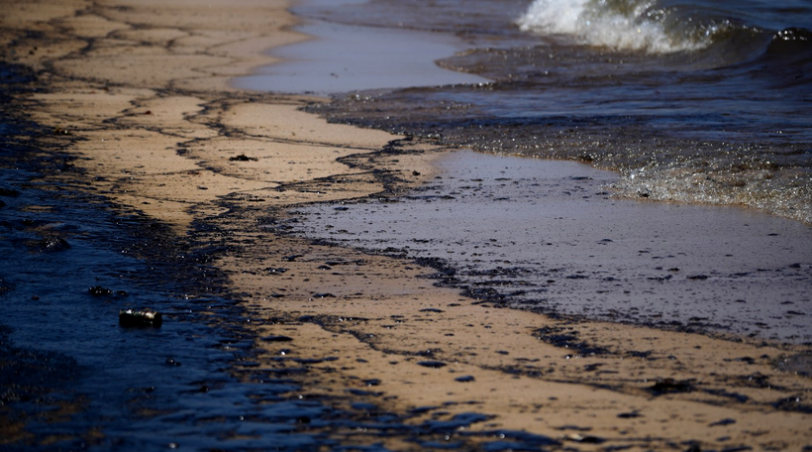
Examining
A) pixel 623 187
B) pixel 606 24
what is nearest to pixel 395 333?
pixel 623 187

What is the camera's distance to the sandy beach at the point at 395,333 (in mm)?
2361

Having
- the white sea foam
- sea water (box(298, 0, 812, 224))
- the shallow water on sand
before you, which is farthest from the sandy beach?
the white sea foam

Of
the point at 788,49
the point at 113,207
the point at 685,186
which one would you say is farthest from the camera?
the point at 788,49

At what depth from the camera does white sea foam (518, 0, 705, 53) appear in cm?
1196

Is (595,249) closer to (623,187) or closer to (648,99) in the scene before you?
(623,187)

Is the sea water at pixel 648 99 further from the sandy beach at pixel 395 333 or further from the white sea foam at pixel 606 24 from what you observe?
the sandy beach at pixel 395 333

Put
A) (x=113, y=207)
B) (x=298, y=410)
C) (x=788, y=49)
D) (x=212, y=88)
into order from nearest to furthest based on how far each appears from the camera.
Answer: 1. (x=298, y=410)
2. (x=113, y=207)
3. (x=212, y=88)
4. (x=788, y=49)

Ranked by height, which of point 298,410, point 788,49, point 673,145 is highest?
point 788,49

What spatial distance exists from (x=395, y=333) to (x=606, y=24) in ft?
37.6

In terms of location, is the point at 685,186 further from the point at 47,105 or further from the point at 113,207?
the point at 47,105

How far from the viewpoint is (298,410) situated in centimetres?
242

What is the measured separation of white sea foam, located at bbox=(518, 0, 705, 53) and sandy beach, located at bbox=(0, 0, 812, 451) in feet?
21.3

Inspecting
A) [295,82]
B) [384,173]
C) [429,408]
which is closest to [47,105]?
[295,82]

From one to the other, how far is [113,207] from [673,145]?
333 centimetres
